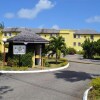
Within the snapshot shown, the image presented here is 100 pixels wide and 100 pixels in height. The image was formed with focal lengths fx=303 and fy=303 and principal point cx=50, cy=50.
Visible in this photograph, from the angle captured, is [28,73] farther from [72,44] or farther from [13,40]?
[72,44]

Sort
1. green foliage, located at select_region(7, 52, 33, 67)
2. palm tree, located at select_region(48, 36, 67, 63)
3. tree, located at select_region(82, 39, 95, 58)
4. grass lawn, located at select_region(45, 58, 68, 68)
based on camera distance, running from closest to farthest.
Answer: green foliage, located at select_region(7, 52, 33, 67)
grass lawn, located at select_region(45, 58, 68, 68)
palm tree, located at select_region(48, 36, 67, 63)
tree, located at select_region(82, 39, 95, 58)

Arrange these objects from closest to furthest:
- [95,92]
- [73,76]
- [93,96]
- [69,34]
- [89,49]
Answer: [93,96], [95,92], [73,76], [89,49], [69,34]

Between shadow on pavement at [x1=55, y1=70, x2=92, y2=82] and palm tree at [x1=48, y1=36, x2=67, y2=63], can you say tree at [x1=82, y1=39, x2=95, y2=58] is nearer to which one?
palm tree at [x1=48, y1=36, x2=67, y2=63]

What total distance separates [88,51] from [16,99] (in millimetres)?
43833

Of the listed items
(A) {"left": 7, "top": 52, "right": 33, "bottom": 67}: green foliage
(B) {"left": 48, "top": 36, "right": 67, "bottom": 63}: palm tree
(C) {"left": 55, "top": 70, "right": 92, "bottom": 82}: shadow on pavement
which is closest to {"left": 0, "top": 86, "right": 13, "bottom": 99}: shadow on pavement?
(C) {"left": 55, "top": 70, "right": 92, "bottom": 82}: shadow on pavement

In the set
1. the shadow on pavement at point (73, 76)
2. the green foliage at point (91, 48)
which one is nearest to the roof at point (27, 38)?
the shadow on pavement at point (73, 76)

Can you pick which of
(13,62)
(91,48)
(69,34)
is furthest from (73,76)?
(69,34)

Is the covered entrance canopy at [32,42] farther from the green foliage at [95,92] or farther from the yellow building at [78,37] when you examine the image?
the yellow building at [78,37]

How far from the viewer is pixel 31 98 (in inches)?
575

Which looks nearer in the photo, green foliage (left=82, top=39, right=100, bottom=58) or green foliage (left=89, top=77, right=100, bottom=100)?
green foliage (left=89, top=77, right=100, bottom=100)

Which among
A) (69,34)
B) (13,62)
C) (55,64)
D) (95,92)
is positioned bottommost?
(95,92)

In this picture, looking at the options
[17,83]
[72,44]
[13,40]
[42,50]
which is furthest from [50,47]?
[72,44]

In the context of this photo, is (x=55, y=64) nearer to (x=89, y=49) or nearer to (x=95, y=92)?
(x=89, y=49)

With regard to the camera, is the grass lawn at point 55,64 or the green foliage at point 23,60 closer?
the green foliage at point 23,60
